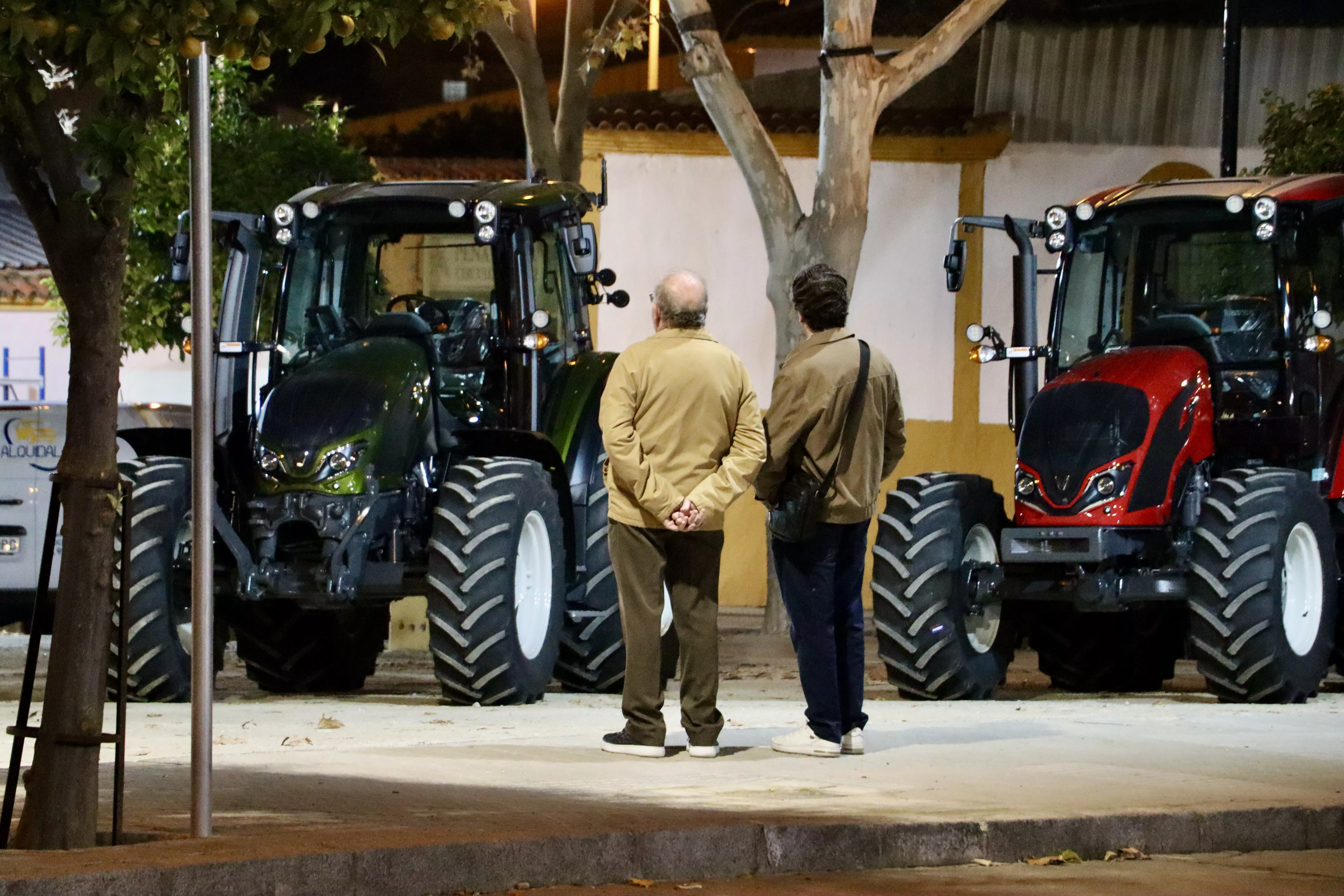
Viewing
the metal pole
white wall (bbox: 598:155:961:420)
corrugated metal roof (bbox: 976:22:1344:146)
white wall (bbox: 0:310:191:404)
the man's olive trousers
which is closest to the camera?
the metal pole

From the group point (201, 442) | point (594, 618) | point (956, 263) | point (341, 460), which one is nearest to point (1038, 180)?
point (956, 263)

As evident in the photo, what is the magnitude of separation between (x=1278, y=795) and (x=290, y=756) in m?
3.75

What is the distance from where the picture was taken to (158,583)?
11.3 meters

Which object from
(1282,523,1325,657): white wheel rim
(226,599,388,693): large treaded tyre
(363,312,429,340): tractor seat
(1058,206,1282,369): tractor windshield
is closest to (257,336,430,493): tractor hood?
(363,312,429,340): tractor seat

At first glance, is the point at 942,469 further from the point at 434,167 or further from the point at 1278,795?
the point at 1278,795

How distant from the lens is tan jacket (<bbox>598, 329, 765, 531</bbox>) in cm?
848

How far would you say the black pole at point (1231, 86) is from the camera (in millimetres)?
18703

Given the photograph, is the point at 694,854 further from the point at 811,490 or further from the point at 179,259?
the point at 179,259

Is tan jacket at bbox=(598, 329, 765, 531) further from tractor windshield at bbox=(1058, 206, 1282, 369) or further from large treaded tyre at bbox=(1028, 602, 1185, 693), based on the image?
large treaded tyre at bbox=(1028, 602, 1185, 693)

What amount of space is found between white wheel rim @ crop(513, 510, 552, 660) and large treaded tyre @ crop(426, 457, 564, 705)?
2 cm

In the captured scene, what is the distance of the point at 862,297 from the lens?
2233cm

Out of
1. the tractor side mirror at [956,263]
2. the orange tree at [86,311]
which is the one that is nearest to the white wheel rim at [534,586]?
the tractor side mirror at [956,263]

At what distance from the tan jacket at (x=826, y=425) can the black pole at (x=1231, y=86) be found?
1040 centimetres

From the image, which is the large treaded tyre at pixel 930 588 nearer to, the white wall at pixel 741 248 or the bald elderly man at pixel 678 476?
the bald elderly man at pixel 678 476
